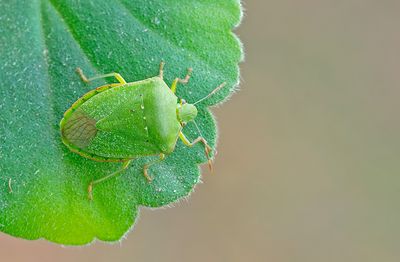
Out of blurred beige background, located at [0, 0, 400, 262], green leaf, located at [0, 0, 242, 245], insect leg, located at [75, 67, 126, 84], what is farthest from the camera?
blurred beige background, located at [0, 0, 400, 262]

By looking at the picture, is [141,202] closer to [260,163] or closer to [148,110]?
[148,110]

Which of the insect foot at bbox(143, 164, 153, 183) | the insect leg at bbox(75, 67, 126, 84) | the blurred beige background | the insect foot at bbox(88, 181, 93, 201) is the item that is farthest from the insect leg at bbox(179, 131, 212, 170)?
the blurred beige background

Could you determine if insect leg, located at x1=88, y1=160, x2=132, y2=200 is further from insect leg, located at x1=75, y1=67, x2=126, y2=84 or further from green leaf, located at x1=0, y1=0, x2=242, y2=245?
insect leg, located at x1=75, y1=67, x2=126, y2=84

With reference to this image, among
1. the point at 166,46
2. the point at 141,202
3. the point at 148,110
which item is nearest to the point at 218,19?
the point at 166,46

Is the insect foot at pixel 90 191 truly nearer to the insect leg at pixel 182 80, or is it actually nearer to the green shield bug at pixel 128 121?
the green shield bug at pixel 128 121

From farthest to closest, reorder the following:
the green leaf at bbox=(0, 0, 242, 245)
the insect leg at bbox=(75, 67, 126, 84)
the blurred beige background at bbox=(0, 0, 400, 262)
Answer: the blurred beige background at bbox=(0, 0, 400, 262), the insect leg at bbox=(75, 67, 126, 84), the green leaf at bbox=(0, 0, 242, 245)

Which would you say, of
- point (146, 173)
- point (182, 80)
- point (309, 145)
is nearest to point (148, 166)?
point (146, 173)

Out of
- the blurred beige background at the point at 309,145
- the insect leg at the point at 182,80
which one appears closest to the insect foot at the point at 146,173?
the insect leg at the point at 182,80
